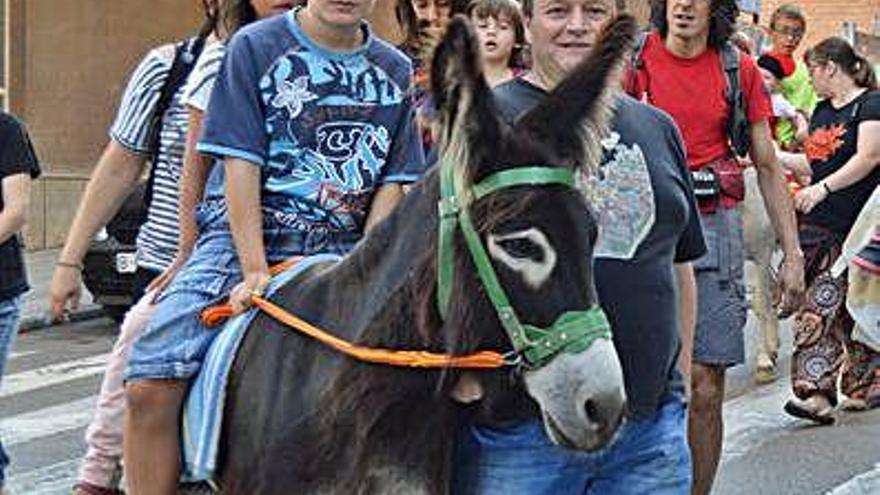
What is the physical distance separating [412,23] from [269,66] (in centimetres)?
174

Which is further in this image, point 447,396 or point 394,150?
point 394,150

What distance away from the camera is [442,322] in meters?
3.77

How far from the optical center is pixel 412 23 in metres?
6.24

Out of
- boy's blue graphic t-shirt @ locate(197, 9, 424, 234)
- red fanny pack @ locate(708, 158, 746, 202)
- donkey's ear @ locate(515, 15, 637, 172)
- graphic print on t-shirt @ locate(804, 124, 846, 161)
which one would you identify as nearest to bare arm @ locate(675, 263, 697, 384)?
boy's blue graphic t-shirt @ locate(197, 9, 424, 234)

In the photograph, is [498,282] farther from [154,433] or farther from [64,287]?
[64,287]

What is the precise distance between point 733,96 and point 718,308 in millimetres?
864

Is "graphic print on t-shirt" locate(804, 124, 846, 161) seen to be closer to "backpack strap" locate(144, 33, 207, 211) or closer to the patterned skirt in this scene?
the patterned skirt

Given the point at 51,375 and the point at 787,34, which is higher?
the point at 787,34

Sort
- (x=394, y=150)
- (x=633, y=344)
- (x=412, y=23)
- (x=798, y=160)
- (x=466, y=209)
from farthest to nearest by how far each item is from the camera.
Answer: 1. (x=798, y=160)
2. (x=412, y=23)
3. (x=394, y=150)
4. (x=633, y=344)
5. (x=466, y=209)

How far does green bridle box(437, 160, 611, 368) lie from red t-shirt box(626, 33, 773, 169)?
268cm

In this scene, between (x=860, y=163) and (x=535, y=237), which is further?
(x=860, y=163)

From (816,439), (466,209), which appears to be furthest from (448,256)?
(816,439)

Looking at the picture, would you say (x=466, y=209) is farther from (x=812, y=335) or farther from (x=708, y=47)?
(x=812, y=335)

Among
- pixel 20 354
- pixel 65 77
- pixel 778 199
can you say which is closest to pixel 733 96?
pixel 778 199
